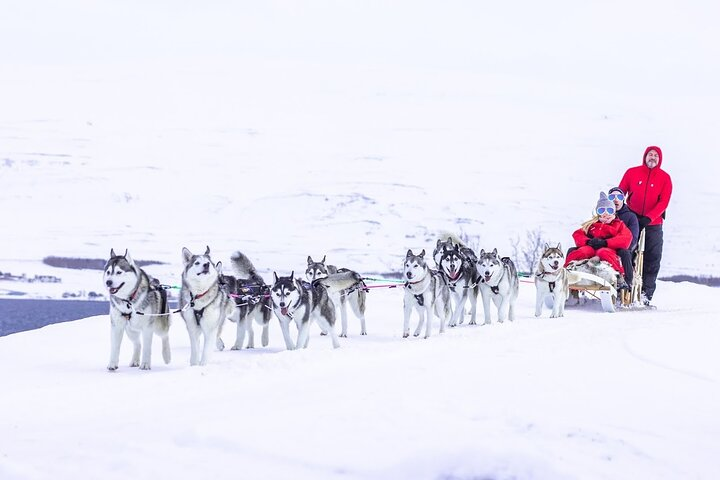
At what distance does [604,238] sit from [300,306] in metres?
5.30

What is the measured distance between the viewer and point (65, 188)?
184 ft

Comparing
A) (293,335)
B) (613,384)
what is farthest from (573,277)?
(613,384)

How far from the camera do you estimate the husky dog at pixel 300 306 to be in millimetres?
6844

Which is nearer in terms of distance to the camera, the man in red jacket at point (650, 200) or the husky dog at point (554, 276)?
the husky dog at point (554, 276)

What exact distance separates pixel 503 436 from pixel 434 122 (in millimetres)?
60082

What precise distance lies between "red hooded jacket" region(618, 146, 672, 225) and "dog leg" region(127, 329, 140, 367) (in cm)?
726

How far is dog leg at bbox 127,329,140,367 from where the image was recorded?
651cm

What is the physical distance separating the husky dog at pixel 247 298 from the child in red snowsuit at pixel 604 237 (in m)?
4.85

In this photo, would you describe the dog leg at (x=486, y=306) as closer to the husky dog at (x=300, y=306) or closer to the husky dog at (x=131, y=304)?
the husky dog at (x=300, y=306)

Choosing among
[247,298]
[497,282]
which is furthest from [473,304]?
[247,298]

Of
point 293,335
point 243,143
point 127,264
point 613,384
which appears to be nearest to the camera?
point 613,384

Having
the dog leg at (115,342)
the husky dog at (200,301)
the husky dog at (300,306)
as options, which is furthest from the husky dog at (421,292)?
the dog leg at (115,342)

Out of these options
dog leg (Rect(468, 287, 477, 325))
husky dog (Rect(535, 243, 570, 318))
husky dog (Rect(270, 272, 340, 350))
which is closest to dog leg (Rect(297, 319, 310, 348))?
husky dog (Rect(270, 272, 340, 350))

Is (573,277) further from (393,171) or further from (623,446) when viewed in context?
(393,171)
